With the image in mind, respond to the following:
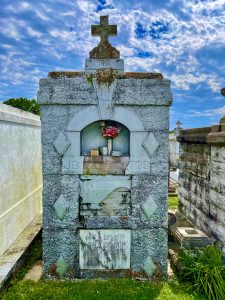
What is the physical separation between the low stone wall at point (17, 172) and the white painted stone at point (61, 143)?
1.30m

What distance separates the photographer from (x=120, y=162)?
4375 millimetres

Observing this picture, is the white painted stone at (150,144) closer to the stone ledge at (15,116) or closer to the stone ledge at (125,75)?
the stone ledge at (125,75)

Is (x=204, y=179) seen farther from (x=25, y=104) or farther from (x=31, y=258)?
(x=25, y=104)

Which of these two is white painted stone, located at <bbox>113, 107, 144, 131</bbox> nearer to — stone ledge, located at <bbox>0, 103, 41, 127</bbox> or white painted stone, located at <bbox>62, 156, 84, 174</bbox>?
white painted stone, located at <bbox>62, 156, 84, 174</bbox>

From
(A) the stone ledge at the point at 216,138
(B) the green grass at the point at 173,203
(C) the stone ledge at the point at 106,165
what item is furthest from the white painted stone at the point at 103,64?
(B) the green grass at the point at 173,203

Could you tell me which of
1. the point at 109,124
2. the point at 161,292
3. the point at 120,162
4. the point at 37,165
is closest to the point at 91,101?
the point at 109,124

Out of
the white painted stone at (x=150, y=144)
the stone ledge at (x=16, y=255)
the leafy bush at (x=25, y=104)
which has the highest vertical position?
the leafy bush at (x=25, y=104)

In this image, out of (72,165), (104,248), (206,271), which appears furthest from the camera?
(104,248)

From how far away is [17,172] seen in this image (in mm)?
5836

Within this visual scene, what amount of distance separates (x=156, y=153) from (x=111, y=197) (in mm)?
981

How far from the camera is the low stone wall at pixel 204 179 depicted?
477cm

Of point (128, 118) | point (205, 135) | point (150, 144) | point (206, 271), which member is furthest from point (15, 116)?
point (206, 271)

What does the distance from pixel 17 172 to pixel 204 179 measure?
3.80 m

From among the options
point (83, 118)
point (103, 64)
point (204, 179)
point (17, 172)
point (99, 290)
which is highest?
point (103, 64)
